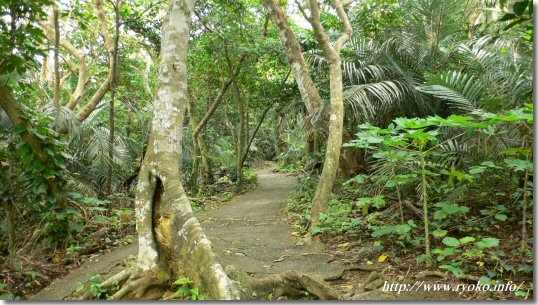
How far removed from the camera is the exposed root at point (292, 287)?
9.18 ft

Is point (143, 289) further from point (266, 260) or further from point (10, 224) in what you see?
point (10, 224)

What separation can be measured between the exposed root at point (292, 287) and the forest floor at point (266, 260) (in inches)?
7.5

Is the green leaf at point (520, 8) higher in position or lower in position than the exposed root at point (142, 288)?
higher

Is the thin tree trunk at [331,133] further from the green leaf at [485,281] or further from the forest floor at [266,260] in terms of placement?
the green leaf at [485,281]

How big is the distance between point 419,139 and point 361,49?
4.22 metres

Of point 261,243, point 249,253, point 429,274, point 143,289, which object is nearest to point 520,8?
point 429,274

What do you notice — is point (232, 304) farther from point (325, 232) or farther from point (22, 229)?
point (22, 229)

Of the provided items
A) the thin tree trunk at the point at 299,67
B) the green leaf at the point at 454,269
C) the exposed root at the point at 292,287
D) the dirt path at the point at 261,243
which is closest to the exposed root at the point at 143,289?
the dirt path at the point at 261,243

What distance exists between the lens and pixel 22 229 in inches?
199

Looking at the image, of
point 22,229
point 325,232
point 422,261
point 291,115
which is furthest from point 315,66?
point 22,229

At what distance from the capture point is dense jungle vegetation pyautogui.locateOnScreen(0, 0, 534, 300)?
125 inches

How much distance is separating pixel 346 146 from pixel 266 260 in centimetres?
219

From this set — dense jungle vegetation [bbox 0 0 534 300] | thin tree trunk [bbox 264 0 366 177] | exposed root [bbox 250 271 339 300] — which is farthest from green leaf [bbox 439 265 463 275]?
thin tree trunk [bbox 264 0 366 177]

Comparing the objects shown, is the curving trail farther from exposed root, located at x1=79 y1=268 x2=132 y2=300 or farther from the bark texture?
exposed root, located at x1=79 y1=268 x2=132 y2=300
